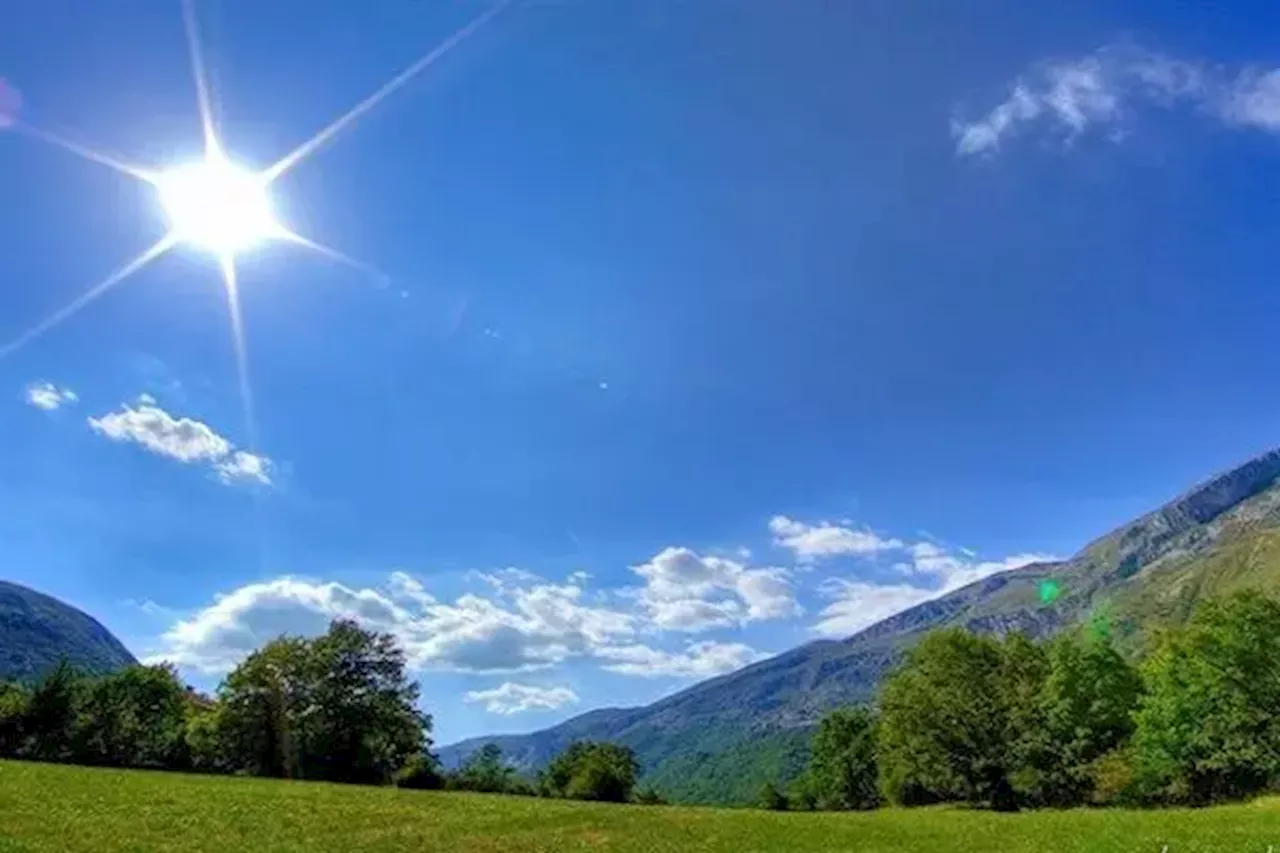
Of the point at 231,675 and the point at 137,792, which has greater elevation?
the point at 231,675

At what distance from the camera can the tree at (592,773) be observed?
409 ft

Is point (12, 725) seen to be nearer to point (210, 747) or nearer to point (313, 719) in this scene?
point (210, 747)

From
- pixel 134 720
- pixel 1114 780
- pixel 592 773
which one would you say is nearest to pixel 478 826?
pixel 1114 780

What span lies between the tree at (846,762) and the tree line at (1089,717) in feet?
97.4

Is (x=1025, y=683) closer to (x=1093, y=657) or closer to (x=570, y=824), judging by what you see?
(x=1093, y=657)

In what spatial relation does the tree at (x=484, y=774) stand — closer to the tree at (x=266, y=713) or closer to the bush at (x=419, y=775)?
the bush at (x=419, y=775)

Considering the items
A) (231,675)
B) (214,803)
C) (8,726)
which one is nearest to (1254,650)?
(214,803)

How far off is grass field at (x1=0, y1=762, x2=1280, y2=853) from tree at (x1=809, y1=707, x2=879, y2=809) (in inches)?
4489

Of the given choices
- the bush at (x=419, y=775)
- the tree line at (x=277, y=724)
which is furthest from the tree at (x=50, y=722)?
the bush at (x=419, y=775)

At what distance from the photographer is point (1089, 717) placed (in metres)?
103

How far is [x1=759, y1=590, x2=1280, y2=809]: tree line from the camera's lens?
8919cm

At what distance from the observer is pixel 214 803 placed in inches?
1625

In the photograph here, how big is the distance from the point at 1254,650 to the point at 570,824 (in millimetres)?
78269

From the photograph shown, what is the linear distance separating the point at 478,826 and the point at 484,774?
103238mm
